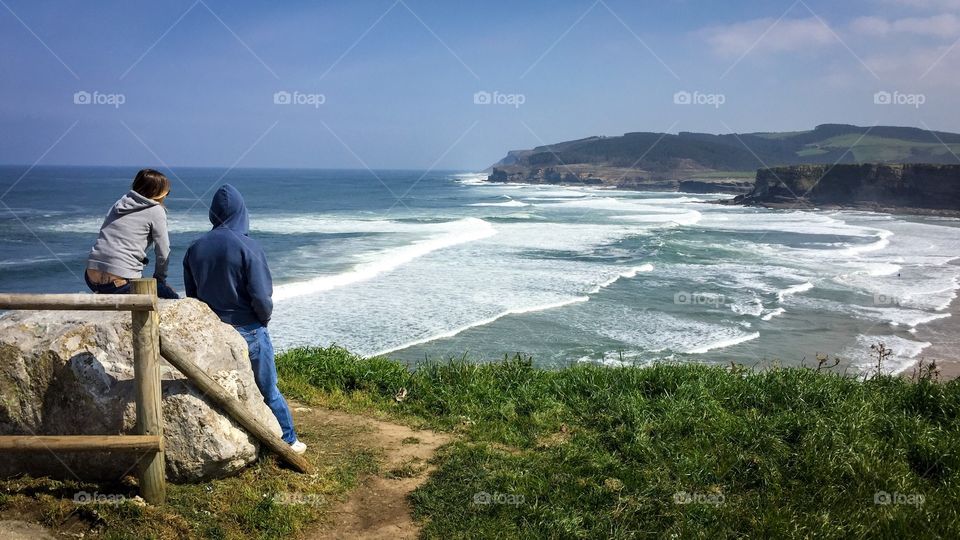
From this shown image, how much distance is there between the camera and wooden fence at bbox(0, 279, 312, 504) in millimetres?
4273

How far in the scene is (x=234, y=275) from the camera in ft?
16.7

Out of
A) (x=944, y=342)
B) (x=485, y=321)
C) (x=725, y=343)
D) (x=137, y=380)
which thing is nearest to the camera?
(x=137, y=380)

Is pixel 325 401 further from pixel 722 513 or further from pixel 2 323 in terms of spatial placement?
pixel 722 513

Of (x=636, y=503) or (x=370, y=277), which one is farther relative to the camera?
(x=370, y=277)

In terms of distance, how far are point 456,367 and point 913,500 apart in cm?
470

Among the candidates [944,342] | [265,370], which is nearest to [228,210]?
[265,370]

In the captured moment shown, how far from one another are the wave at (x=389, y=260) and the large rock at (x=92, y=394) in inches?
597

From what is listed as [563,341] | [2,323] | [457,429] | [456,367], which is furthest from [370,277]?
[2,323]

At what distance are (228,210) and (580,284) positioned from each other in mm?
18651

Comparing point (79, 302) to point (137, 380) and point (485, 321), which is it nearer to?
point (137, 380)

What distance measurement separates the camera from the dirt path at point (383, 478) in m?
4.74

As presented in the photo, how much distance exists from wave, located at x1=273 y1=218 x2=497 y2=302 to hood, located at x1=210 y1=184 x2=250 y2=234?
15.1 meters

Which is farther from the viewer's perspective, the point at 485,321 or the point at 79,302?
the point at 485,321

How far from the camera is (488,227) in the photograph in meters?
43.1
